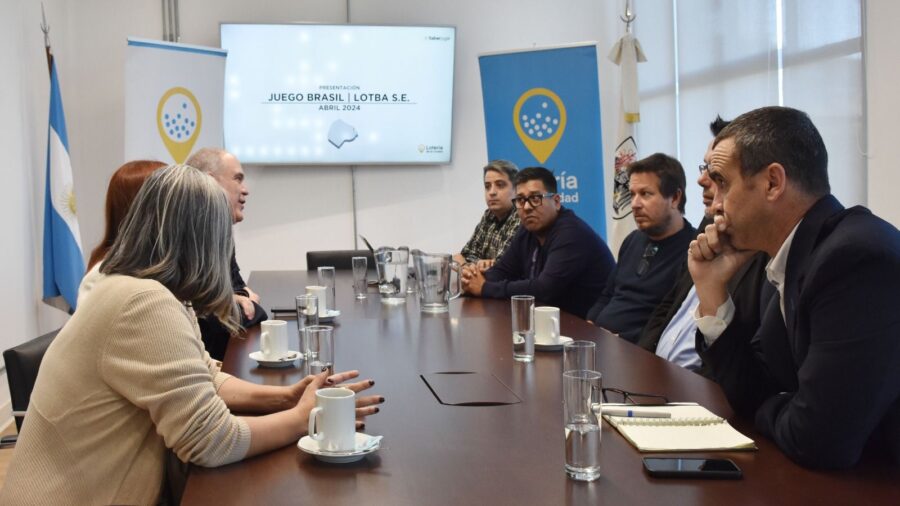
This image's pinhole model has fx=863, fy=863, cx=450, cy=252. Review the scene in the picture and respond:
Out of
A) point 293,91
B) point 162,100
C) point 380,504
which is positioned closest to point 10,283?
point 162,100

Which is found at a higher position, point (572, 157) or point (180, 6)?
point (180, 6)

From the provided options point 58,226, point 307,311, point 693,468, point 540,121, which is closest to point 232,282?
point 307,311

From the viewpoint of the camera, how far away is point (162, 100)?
18.4ft

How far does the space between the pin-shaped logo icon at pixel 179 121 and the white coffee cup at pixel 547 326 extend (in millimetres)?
3878

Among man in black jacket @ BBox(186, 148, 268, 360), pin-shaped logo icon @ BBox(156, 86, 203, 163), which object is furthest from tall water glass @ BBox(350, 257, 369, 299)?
pin-shaped logo icon @ BBox(156, 86, 203, 163)

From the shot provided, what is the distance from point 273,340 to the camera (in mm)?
2227

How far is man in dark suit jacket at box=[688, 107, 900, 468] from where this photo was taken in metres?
1.36

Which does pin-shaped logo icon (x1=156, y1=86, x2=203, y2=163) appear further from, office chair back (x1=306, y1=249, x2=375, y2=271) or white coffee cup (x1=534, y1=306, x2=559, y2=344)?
white coffee cup (x1=534, y1=306, x2=559, y2=344)

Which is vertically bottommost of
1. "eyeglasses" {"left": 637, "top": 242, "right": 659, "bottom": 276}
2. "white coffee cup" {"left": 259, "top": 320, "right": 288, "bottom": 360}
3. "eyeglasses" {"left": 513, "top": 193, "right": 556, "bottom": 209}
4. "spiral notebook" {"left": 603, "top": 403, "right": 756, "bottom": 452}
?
"spiral notebook" {"left": 603, "top": 403, "right": 756, "bottom": 452}

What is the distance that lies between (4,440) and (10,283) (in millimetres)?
2939

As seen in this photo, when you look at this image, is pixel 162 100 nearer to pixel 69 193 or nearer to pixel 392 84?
pixel 69 193

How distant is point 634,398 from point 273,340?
94cm

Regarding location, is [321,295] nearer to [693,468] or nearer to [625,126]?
[693,468]

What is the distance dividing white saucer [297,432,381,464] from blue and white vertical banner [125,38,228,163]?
4488 millimetres
